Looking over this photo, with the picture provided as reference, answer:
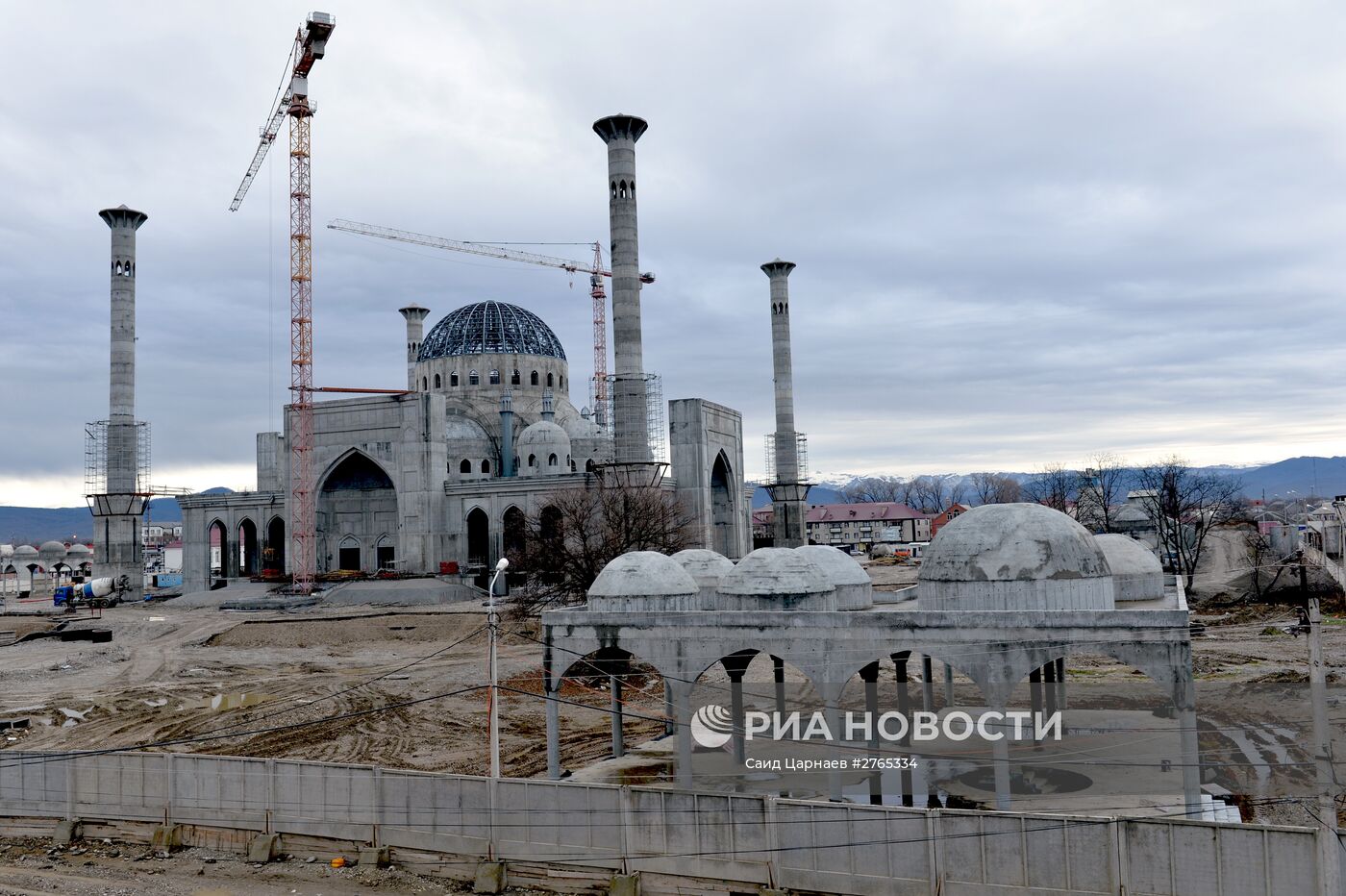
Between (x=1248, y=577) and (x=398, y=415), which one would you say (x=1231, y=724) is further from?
(x=398, y=415)

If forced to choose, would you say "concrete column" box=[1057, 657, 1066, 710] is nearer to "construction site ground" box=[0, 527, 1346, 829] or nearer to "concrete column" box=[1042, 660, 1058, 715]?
"concrete column" box=[1042, 660, 1058, 715]

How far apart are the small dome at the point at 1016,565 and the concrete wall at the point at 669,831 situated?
233 inches

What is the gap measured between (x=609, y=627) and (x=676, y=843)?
6340 millimetres

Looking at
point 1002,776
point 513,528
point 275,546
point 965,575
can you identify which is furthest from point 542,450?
point 1002,776

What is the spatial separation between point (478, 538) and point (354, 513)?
31.4 feet

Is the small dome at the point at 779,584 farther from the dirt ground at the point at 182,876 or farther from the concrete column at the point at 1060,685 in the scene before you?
the concrete column at the point at 1060,685

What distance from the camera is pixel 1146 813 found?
1927 centimetres

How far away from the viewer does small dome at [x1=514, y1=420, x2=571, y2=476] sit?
8138 centimetres

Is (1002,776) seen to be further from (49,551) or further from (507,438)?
(49,551)


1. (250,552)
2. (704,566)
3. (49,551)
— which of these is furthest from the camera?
(49,551)

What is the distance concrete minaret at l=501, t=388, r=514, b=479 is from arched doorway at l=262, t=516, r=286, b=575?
17483 mm

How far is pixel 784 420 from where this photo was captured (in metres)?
79.7

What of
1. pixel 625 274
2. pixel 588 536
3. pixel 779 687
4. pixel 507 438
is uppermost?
pixel 625 274

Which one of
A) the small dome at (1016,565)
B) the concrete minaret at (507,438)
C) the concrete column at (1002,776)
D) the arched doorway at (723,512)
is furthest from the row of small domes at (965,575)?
the concrete minaret at (507,438)
